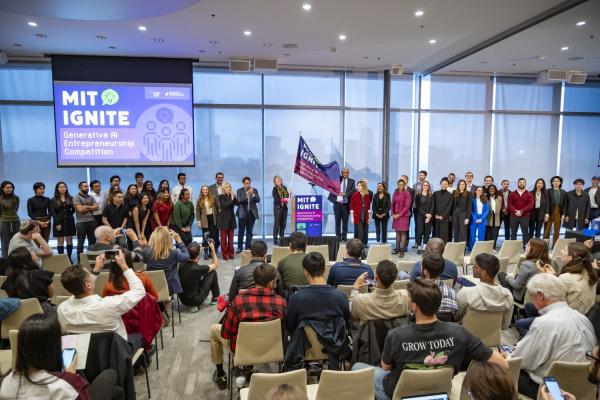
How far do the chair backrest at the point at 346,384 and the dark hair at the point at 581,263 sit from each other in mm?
2518

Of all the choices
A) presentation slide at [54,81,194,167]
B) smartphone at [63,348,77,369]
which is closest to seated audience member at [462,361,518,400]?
smartphone at [63,348,77,369]

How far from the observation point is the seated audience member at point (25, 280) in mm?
3734

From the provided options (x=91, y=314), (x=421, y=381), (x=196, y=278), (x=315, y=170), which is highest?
(x=315, y=170)

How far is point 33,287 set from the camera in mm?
3785

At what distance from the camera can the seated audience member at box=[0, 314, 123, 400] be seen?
183 cm

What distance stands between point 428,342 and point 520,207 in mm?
7890

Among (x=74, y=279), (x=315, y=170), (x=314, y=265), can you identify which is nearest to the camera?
(x=74, y=279)

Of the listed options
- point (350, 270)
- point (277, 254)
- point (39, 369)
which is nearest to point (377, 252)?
point (277, 254)

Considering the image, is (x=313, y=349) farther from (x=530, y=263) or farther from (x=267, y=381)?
(x=530, y=263)

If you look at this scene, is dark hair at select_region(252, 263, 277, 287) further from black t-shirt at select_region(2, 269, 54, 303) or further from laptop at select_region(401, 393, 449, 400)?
black t-shirt at select_region(2, 269, 54, 303)

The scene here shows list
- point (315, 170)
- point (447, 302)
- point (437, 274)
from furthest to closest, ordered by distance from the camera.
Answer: point (315, 170) → point (437, 274) → point (447, 302)

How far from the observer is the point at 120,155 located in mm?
8914

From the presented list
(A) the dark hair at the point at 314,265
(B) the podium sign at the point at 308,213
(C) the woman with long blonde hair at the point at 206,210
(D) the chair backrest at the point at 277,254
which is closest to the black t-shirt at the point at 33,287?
(A) the dark hair at the point at 314,265

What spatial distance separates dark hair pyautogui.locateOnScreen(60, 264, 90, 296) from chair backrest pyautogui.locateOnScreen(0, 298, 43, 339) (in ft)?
2.77
